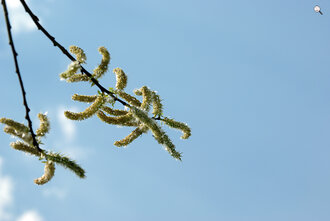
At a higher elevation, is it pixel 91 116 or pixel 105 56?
pixel 105 56

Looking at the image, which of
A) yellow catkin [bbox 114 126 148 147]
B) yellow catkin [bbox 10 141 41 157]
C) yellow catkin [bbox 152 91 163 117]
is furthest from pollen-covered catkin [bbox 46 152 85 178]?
yellow catkin [bbox 152 91 163 117]

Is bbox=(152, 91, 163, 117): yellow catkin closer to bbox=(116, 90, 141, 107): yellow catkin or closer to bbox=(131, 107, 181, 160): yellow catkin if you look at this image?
bbox=(116, 90, 141, 107): yellow catkin

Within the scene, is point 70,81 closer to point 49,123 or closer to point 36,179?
point 49,123

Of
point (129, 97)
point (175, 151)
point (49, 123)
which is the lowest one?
point (49, 123)

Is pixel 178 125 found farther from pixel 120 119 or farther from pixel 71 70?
pixel 71 70

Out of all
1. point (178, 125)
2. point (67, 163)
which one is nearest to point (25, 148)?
point (67, 163)

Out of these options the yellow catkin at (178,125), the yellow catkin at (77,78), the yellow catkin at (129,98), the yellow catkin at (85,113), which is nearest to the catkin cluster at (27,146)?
the yellow catkin at (85,113)

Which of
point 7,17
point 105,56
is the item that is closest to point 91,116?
point 105,56

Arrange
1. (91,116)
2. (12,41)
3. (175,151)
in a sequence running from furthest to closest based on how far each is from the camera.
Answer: (91,116), (175,151), (12,41)
